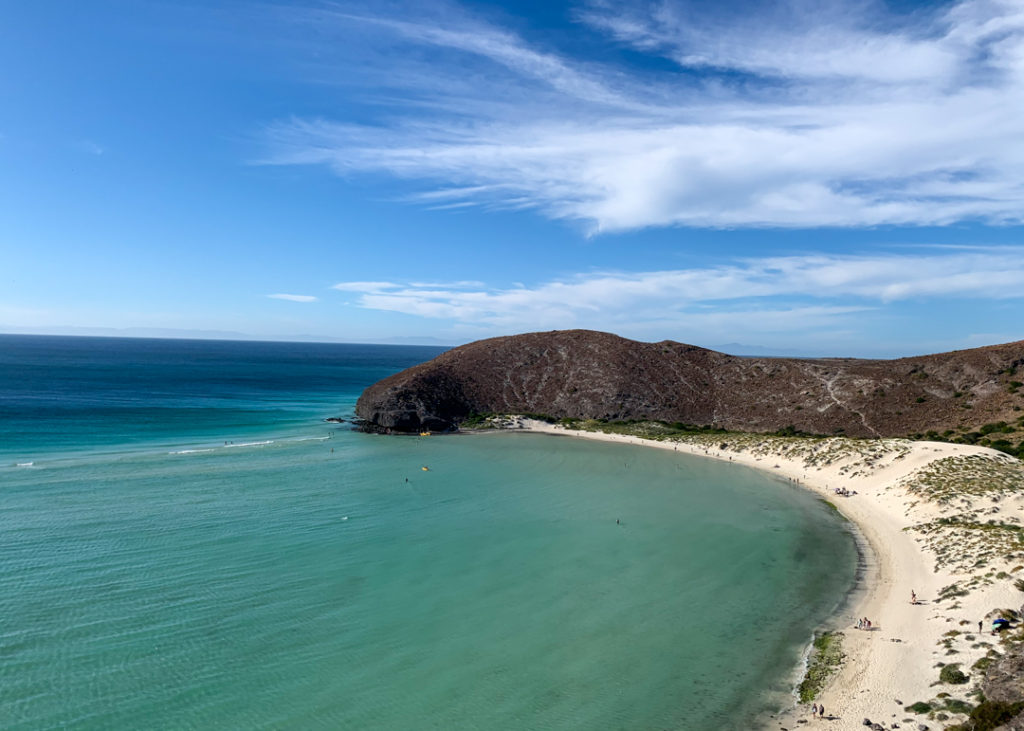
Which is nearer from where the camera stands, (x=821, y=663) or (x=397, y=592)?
(x=821, y=663)

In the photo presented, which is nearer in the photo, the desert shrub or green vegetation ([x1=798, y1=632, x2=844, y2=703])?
the desert shrub

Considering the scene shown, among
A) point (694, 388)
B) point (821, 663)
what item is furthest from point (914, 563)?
point (694, 388)

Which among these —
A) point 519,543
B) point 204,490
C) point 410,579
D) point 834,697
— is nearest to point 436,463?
point 204,490

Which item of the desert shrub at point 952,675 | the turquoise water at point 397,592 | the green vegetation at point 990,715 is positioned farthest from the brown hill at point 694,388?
the green vegetation at point 990,715

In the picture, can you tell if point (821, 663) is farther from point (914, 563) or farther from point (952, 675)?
point (914, 563)

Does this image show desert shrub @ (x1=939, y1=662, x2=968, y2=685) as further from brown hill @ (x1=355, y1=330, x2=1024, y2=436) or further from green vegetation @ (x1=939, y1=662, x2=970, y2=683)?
brown hill @ (x1=355, y1=330, x2=1024, y2=436)

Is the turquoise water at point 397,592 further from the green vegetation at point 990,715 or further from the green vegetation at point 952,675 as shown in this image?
the green vegetation at point 990,715

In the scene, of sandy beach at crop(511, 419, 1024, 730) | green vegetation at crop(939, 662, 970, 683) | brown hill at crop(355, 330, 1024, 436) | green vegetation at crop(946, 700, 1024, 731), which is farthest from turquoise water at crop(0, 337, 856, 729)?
brown hill at crop(355, 330, 1024, 436)
